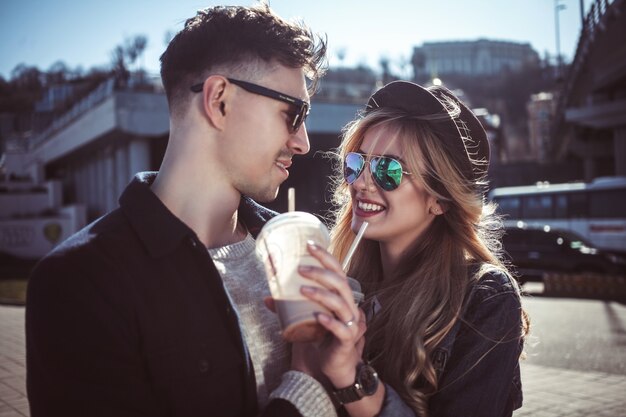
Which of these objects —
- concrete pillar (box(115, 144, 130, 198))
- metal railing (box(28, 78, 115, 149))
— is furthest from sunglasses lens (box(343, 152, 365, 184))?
concrete pillar (box(115, 144, 130, 198))

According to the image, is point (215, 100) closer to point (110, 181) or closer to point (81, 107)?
point (110, 181)

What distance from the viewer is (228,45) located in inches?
82.3

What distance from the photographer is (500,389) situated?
2.08m

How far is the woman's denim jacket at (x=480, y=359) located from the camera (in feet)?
6.74

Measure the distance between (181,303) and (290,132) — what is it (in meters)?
0.76

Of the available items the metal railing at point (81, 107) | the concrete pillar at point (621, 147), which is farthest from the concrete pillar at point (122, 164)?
the concrete pillar at point (621, 147)

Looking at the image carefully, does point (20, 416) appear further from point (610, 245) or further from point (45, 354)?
point (610, 245)

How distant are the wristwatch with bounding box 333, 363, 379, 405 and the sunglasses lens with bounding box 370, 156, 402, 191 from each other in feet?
3.08

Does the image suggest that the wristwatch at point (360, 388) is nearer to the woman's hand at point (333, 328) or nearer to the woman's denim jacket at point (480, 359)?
the woman's hand at point (333, 328)

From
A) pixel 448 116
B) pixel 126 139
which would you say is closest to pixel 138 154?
pixel 126 139

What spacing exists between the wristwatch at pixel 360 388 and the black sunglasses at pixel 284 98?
2.91 feet

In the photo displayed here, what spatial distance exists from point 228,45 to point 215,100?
0.21 meters

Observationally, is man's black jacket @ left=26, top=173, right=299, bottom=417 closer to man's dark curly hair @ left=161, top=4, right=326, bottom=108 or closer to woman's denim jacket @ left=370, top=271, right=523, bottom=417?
man's dark curly hair @ left=161, top=4, right=326, bottom=108

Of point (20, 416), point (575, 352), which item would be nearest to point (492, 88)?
point (575, 352)
